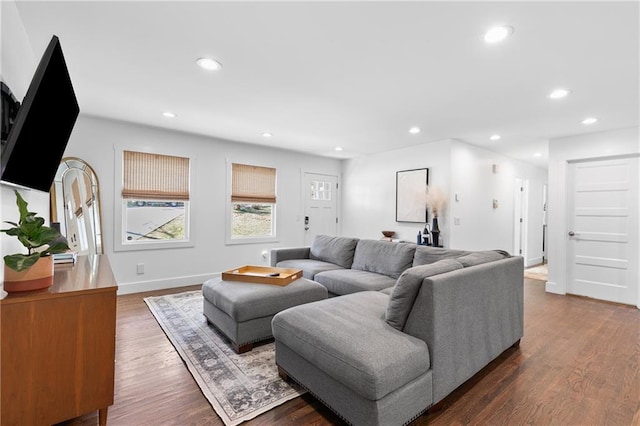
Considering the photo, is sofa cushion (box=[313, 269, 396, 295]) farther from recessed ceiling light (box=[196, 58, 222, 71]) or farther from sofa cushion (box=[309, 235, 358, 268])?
recessed ceiling light (box=[196, 58, 222, 71])

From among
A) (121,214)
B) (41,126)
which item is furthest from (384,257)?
(121,214)

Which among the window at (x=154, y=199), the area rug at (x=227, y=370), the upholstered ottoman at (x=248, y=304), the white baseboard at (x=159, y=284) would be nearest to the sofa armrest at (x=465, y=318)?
the area rug at (x=227, y=370)

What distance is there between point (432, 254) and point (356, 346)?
1.82 metres

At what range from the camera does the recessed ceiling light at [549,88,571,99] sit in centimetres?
273

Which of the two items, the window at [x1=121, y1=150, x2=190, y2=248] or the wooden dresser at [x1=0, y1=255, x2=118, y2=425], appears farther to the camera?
the window at [x1=121, y1=150, x2=190, y2=248]

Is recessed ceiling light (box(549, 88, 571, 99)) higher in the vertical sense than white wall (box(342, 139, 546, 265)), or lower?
higher

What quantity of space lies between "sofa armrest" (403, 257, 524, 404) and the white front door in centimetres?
272

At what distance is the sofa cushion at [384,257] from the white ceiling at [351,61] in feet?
5.10

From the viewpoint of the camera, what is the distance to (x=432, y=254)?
10.1 feet

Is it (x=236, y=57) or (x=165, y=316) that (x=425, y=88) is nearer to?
(x=236, y=57)

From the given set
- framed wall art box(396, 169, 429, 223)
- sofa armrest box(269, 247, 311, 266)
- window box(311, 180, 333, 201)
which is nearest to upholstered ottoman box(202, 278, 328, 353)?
sofa armrest box(269, 247, 311, 266)

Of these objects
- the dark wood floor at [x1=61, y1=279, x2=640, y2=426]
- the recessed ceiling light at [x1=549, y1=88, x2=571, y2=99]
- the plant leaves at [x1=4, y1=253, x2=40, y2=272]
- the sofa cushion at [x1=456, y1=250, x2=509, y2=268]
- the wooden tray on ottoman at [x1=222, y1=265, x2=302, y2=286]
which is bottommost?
the dark wood floor at [x1=61, y1=279, x2=640, y2=426]

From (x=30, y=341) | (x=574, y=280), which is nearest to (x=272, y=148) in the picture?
(x=30, y=341)

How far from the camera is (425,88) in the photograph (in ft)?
9.02
